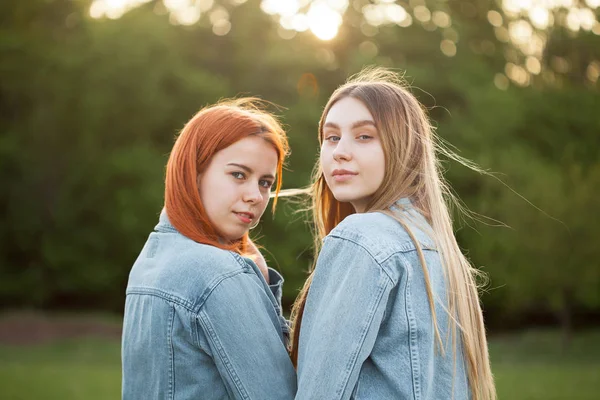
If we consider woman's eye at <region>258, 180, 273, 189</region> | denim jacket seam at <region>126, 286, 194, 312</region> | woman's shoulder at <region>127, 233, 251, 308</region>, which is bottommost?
denim jacket seam at <region>126, 286, 194, 312</region>

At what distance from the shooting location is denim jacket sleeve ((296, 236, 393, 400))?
1918 mm

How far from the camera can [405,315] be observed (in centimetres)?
202

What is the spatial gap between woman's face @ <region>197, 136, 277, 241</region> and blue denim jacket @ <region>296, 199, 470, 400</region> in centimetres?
53

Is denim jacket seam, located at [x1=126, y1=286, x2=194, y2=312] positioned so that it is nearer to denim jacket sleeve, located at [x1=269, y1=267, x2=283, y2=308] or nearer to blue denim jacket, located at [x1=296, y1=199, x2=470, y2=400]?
blue denim jacket, located at [x1=296, y1=199, x2=470, y2=400]

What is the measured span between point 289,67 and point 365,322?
19.5m

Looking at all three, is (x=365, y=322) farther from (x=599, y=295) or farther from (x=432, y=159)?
(x=599, y=295)

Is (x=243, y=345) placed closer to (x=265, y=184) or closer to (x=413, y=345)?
(x=413, y=345)

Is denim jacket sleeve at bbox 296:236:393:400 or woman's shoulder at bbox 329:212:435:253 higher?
woman's shoulder at bbox 329:212:435:253

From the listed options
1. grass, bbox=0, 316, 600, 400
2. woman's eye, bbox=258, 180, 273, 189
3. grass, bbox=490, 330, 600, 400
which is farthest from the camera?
grass, bbox=490, 330, 600, 400

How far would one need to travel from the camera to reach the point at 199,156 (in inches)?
97.7

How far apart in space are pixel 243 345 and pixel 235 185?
0.66 metres

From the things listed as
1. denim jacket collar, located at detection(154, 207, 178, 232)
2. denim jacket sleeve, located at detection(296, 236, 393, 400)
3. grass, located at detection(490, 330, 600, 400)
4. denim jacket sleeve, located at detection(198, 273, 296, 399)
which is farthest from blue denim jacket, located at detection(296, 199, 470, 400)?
grass, located at detection(490, 330, 600, 400)

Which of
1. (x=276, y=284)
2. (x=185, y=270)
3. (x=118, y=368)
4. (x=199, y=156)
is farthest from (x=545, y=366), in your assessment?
(x=185, y=270)

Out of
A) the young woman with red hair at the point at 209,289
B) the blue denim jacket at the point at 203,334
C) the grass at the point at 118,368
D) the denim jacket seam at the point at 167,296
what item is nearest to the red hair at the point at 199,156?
the young woman with red hair at the point at 209,289
